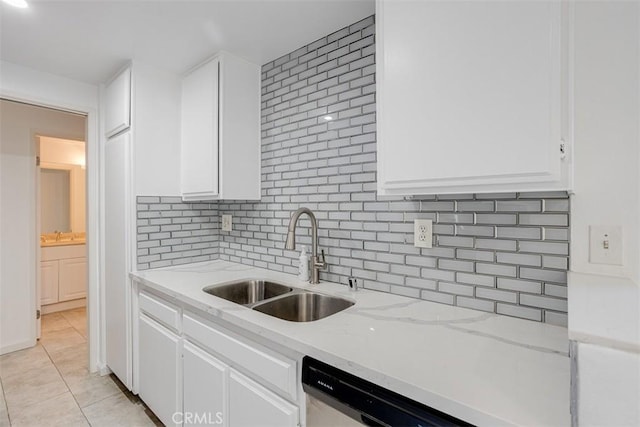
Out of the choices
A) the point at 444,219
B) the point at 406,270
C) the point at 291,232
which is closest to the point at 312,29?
the point at 291,232

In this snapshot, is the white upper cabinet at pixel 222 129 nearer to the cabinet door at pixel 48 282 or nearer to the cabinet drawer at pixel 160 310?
the cabinet drawer at pixel 160 310

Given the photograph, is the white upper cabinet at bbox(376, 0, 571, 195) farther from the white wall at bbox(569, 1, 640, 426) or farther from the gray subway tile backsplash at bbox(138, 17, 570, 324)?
the gray subway tile backsplash at bbox(138, 17, 570, 324)

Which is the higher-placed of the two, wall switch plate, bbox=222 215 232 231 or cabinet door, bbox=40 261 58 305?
wall switch plate, bbox=222 215 232 231

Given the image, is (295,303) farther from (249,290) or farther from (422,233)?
(422,233)

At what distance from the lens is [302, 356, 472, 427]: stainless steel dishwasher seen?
2.60 ft

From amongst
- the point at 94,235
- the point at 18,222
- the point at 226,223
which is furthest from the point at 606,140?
the point at 18,222

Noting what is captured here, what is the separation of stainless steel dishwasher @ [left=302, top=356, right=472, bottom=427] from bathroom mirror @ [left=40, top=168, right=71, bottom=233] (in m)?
5.05

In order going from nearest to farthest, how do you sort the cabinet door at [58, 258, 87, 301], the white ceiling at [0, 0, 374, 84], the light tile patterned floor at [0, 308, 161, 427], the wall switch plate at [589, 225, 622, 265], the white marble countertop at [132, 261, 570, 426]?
1. the white marble countertop at [132, 261, 570, 426]
2. the wall switch plate at [589, 225, 622, 265]
3. the white ceiling at [0, 0, 374, 84]
4. the light tile patterned floor at [0, 308, 161, 427]
5. the cabinet door at [58, 258, 87, 301]

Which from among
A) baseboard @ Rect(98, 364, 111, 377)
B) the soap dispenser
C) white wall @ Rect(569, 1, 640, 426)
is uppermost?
white wall @ Rect(569, 1, 640, 426)

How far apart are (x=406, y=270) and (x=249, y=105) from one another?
1.47m

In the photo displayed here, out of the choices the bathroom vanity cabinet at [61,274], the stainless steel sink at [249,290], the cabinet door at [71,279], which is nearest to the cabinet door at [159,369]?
the stainless steel sink at [249,290]

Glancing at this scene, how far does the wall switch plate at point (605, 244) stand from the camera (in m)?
0.99

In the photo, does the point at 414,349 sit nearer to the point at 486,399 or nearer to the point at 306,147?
the point at 486,399

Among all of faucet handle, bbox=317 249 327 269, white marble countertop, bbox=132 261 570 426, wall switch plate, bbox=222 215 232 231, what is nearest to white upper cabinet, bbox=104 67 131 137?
wall switch plate, bbox=222 215 232 231
